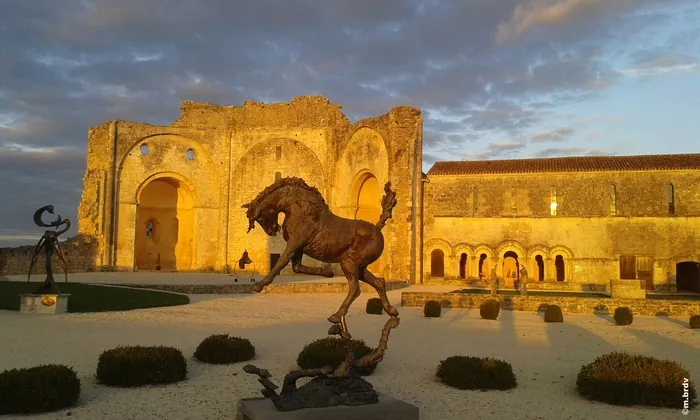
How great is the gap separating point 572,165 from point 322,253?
29.6 m

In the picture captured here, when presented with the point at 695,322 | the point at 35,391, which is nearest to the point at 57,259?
the point at 35,391

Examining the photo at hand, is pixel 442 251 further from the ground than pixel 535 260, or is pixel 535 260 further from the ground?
pixel 442 251

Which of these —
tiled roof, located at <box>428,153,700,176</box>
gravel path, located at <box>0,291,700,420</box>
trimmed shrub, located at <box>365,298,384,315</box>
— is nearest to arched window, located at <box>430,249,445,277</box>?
tiled roof, located at <box>428,153,700,176</box>

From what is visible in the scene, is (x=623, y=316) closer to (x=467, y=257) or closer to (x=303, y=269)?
(x=303, y=269)

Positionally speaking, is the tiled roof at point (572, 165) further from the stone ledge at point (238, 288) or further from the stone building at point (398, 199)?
the stone ledge at point (238, 288)

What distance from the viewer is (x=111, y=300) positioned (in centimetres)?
1738

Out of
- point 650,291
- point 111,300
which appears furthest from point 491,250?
point 111,300

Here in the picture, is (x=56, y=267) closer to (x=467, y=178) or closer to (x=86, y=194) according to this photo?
(x=86, y=194)

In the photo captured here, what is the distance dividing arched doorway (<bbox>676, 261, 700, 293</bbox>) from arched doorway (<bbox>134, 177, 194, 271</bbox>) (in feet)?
100

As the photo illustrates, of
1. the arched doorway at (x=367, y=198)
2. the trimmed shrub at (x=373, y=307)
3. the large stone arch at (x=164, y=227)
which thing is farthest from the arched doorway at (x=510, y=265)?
the large stone arch at (x=164, y=227)

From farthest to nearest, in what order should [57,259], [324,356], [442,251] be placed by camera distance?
[442,251] → [57,259] → [324,356]

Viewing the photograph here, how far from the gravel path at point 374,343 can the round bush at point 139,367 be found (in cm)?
18

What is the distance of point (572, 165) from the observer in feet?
107

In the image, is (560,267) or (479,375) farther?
(560,267)
